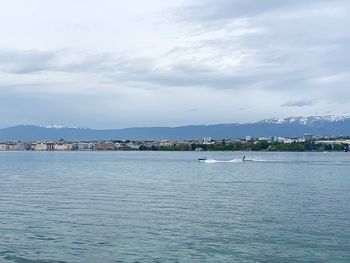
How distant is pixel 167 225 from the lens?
32.2 metres

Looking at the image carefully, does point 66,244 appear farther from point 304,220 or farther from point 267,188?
point 267,188

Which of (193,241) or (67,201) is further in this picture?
(67,201)

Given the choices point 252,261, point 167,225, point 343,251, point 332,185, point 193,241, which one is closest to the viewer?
point 252,261

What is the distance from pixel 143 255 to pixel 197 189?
31.2 meters

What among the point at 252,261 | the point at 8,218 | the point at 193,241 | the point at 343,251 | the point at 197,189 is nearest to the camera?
the point at 252,261

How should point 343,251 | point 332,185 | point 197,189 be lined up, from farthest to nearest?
point 332,185, point 197,189, point 343,251

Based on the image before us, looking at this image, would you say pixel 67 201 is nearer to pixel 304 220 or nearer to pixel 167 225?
pixel 167 225

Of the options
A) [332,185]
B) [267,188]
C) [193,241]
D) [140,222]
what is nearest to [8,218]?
[140,222]

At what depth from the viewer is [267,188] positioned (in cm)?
5709

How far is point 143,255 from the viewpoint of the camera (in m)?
24.9

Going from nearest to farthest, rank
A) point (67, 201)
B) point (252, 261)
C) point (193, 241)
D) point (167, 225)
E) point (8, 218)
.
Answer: point (252, 261) → point (193, 241) → point (167, 225) → point (8, 218) → point (67, 201)

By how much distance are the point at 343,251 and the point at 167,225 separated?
32.9 ft

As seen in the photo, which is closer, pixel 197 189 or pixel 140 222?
pixel 140 222

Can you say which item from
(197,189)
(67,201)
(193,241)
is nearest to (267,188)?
(197,189)
